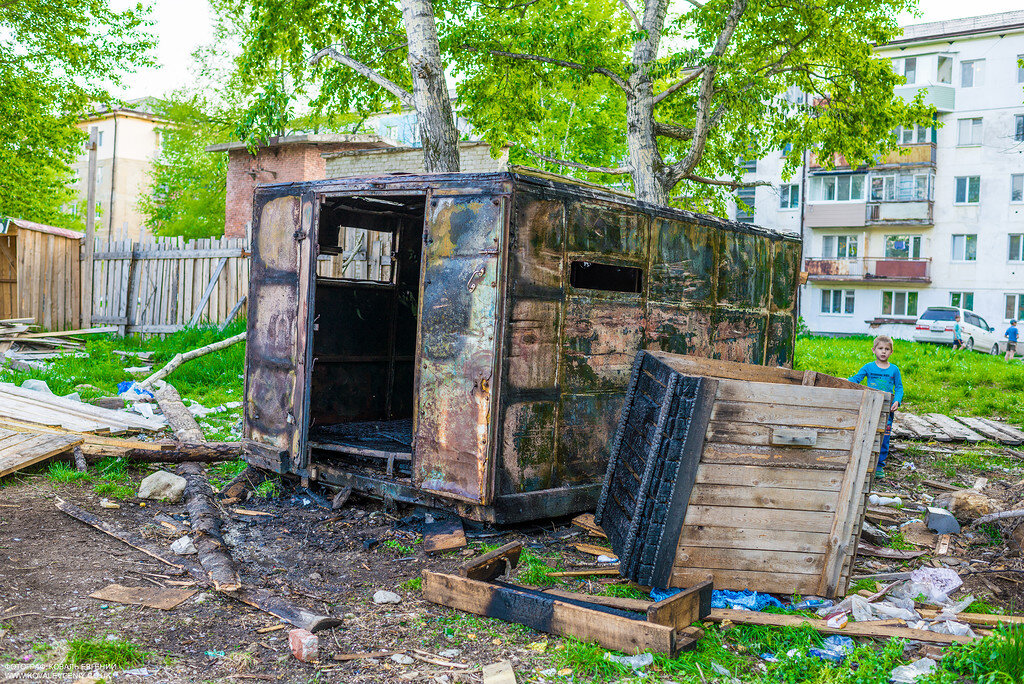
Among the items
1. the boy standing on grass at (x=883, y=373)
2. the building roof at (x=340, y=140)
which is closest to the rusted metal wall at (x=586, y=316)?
the boy standing on grass at (x=883, y=373)

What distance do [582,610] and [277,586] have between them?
2024 millimetres

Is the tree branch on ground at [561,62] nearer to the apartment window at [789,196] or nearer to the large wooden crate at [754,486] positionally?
the large wooden crate at [754,486]

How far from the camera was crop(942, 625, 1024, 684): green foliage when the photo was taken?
352 cm

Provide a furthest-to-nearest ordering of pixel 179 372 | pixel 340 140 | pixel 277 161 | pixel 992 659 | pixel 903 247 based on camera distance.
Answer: pixel 903 247 → pixel 277 161 → pixel 340 140 → pixel 179 372 → pixel 992 659

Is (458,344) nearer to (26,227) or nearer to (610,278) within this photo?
(610,278)

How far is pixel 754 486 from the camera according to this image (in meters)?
4.41

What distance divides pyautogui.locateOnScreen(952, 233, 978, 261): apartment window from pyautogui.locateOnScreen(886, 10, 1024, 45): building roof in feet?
28.6

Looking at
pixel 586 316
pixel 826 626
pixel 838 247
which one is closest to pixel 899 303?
pixel 838 247

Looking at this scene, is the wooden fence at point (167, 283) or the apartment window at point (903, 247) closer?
the wooden fence at point (167, 283)

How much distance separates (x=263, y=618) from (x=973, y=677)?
361 cm

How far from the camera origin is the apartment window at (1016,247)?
110 ft

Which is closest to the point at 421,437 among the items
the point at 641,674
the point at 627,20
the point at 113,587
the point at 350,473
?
the point at 350,473

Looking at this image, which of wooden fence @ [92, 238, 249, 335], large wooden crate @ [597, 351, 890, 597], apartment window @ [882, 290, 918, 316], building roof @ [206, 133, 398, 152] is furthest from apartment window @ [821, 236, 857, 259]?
large wooden crate @ [597, 351, 890, 597]

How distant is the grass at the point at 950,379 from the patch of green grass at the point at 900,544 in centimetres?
703
